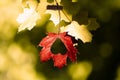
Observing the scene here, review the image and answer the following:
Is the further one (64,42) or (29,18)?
(64,42)

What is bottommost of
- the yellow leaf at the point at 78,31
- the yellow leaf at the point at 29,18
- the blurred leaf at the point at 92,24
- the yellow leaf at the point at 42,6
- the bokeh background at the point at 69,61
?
the bokeh background at the point at 69,61

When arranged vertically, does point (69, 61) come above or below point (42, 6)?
below

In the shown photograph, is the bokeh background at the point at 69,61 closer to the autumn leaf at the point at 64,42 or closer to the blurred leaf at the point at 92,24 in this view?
the autumn leaf at the point at 64,42

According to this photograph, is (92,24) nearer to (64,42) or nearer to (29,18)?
(64,42)

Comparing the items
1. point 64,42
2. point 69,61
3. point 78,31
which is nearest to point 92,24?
point 78,31

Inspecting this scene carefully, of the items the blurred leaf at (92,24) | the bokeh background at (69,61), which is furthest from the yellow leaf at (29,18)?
the bokeh background at (69,61)

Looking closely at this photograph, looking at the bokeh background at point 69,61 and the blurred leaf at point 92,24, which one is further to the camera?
the bokeh background at point 69,61
